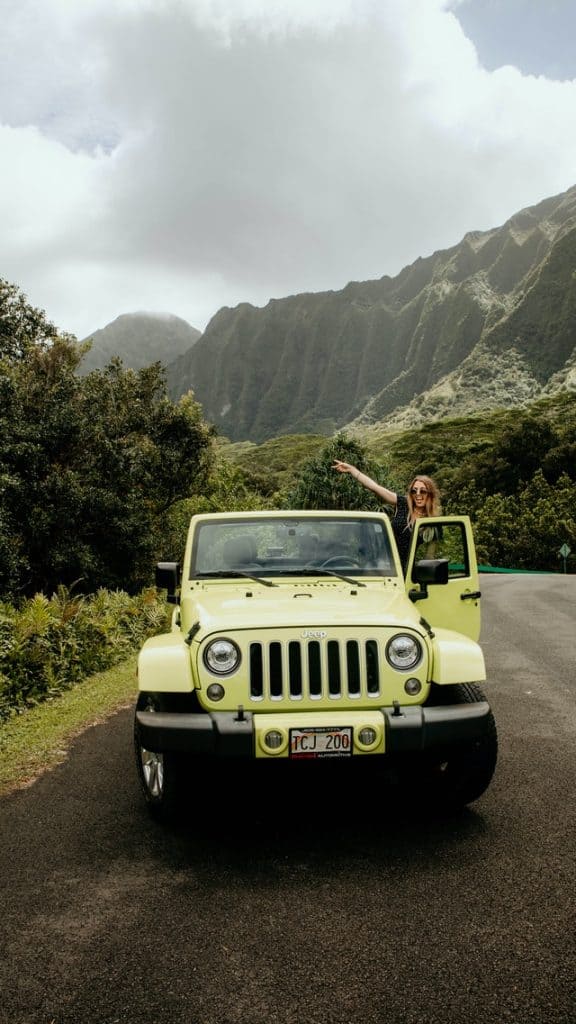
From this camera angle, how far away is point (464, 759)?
430 centimetres

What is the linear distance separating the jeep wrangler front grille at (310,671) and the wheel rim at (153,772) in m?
0.83

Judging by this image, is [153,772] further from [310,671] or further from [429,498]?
[429,498]

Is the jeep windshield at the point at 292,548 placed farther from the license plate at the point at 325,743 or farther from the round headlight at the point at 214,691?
the license plate at the point at 325,743

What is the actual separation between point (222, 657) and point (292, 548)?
1648 millimetres

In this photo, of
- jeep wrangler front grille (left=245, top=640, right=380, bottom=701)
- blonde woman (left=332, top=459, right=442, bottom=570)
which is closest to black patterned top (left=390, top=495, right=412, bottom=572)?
blonde woman (left=332, top=459, right=442, bottom=570)

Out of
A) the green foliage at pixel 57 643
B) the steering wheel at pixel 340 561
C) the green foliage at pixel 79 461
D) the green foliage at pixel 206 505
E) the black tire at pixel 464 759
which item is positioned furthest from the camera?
the green foliage at pixel 206 505

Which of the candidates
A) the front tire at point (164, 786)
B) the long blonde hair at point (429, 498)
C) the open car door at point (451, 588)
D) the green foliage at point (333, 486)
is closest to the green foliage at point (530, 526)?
the green foliage at point (333, 486)

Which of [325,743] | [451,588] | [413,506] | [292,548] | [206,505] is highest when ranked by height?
[413,506]

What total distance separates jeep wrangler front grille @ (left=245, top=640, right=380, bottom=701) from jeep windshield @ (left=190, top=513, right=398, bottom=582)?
1309 mm

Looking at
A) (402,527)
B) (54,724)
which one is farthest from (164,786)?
(54,724)

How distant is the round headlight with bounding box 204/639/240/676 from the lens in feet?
13.4

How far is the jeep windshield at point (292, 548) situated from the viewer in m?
5.51

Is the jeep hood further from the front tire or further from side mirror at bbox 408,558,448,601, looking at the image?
the front tire

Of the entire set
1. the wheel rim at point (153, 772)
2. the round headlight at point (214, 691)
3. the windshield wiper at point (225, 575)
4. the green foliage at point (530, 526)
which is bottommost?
the green foliage at point (530, 526)
